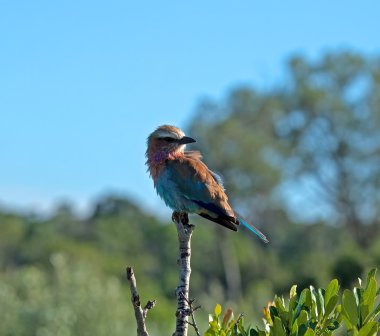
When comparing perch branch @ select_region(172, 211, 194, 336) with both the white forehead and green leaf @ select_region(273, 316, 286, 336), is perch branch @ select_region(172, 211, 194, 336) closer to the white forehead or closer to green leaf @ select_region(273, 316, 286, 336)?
green leaf @ select_region(273, 316, 286, 336)

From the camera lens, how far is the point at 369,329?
10.5 ft

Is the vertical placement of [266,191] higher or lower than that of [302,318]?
higher

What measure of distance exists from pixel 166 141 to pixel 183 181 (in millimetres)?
253

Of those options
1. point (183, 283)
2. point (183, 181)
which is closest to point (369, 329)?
point (183, 283)

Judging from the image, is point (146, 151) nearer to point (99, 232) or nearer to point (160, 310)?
point (160, 310)

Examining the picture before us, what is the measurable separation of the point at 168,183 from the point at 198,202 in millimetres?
217

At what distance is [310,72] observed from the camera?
49.2 meters

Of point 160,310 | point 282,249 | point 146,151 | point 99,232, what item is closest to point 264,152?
point 282,249

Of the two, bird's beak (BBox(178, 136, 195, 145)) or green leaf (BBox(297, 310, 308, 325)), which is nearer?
green leaf (BBox(297, 310, 308, 325))

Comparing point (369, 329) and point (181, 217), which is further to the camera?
point (181, 217)

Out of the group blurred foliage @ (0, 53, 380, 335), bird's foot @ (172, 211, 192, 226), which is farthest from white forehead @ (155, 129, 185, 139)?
blurred foliage @ (0, 53, 380, 335)

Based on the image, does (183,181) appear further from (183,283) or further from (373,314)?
(373,314)

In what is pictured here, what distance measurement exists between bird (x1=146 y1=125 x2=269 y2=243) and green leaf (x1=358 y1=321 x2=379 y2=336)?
1966mm

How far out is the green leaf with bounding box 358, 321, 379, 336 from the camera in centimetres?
320
